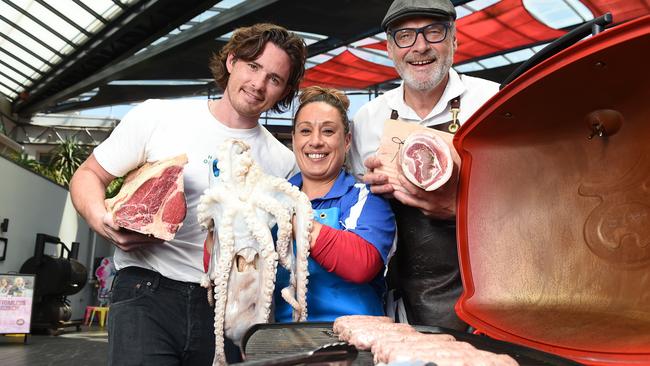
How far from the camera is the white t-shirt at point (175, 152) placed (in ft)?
7.16

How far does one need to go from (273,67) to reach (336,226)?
2.32 ft

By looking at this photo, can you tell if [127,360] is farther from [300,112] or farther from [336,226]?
[300,112]

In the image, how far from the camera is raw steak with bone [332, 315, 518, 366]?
42.0 inches

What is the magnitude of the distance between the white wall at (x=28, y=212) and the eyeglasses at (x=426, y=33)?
10.2m

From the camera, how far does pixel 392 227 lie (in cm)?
188

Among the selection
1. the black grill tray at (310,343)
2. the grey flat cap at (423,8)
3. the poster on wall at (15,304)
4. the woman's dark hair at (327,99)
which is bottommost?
the poster on wall at (15,304)

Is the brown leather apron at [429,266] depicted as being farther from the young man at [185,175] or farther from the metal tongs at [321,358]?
the metal tongs at [321,358]

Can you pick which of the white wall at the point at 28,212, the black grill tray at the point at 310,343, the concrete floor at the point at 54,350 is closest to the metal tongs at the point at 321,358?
the black grill tray at the point at 310,343

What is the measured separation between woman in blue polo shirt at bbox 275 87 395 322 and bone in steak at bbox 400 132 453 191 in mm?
238

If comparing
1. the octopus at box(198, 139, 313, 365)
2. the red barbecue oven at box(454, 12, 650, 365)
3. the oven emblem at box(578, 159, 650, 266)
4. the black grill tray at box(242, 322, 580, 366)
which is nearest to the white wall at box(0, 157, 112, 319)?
the octopus at box(198, 139, 313, 365)

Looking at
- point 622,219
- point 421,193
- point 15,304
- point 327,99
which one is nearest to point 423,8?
point 327,99

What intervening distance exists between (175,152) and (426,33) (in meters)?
1.08

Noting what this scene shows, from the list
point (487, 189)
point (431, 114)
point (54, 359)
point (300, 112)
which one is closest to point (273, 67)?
point (300, 112)

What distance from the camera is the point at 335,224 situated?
73.7 inches
